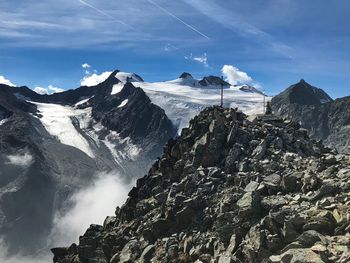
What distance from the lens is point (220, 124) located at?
6178 cm

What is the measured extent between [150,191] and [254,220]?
2290 centimetres

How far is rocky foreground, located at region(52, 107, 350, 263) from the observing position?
34625mm

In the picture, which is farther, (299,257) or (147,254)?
(147,254)

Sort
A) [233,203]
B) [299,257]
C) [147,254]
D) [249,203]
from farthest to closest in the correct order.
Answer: [147,254] → [233,203] → [249,203] → [299,257]

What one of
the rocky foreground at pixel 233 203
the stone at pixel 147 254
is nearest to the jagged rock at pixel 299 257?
the rocky foreground at pixel 233 203

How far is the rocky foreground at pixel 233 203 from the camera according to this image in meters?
34.6

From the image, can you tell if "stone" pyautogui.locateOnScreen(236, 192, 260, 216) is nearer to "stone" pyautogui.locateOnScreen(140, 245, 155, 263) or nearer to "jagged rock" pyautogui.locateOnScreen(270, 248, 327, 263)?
"jagged rock" pyautogui.locateOnScreen(270, 248, 327, 263)

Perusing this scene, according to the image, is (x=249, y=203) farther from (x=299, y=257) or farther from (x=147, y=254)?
(x=299, y=257)

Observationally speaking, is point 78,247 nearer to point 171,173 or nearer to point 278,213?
point 171,173

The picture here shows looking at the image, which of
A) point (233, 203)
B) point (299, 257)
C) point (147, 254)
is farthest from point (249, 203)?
point (299, 257)

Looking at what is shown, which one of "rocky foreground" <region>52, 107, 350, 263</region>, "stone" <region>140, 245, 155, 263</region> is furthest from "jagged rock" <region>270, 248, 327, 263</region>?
"stone" <region>140, 245, 155, 263</region>

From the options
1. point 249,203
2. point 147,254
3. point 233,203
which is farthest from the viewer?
point 147,254

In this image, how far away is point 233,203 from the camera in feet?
141

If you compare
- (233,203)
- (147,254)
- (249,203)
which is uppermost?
(249,203)
